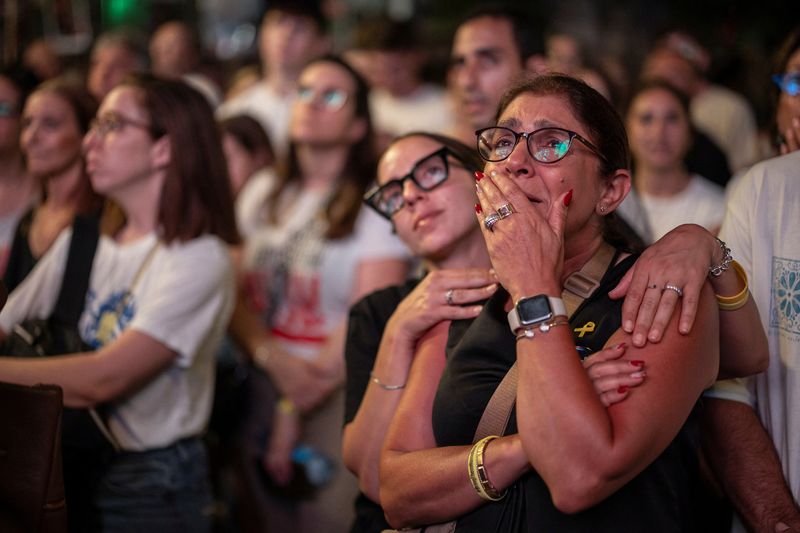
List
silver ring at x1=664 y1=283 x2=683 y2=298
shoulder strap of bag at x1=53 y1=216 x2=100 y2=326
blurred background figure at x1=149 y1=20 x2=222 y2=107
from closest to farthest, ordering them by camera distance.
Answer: silver ring at x1=664 y1=283 x2=683 y2=298 < shoulder strap of bag at x1=53 y1=216 x2=100 y2=326 < blurred background figure at x1=149 y1=20 x2=222 y2=107

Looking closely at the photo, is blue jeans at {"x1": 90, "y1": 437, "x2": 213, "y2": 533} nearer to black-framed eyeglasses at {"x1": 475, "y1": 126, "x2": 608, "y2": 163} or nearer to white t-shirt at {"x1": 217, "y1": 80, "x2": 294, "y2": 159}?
black-framed eyeglasses at {"x1": 475, "y1": 126, "x2": 608, "y2": 163}

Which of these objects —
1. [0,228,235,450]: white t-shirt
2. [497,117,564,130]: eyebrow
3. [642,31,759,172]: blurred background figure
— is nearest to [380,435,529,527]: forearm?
[497,117,564,130]: eyebrow

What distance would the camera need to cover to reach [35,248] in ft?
11.6

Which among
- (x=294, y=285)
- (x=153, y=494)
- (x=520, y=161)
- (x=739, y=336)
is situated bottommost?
(x=153, y=494)

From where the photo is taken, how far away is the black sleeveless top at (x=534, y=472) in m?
1.91

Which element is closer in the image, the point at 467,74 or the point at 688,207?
the point at 467,74

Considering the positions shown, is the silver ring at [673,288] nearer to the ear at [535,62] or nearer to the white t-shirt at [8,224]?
the ear at [535,62]

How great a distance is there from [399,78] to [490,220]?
4721 millimetres

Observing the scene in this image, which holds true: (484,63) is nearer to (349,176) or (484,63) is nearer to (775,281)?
(349,176)

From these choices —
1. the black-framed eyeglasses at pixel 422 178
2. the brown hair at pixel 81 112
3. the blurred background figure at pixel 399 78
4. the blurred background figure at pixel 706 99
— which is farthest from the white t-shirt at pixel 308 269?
the blurred background figure at pixel 706 99

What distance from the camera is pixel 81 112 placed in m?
3.80

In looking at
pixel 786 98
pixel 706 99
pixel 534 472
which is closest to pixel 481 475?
pixel 534 472

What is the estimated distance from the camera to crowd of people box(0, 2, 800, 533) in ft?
6.26

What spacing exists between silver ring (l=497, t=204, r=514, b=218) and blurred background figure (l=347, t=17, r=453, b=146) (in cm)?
445
